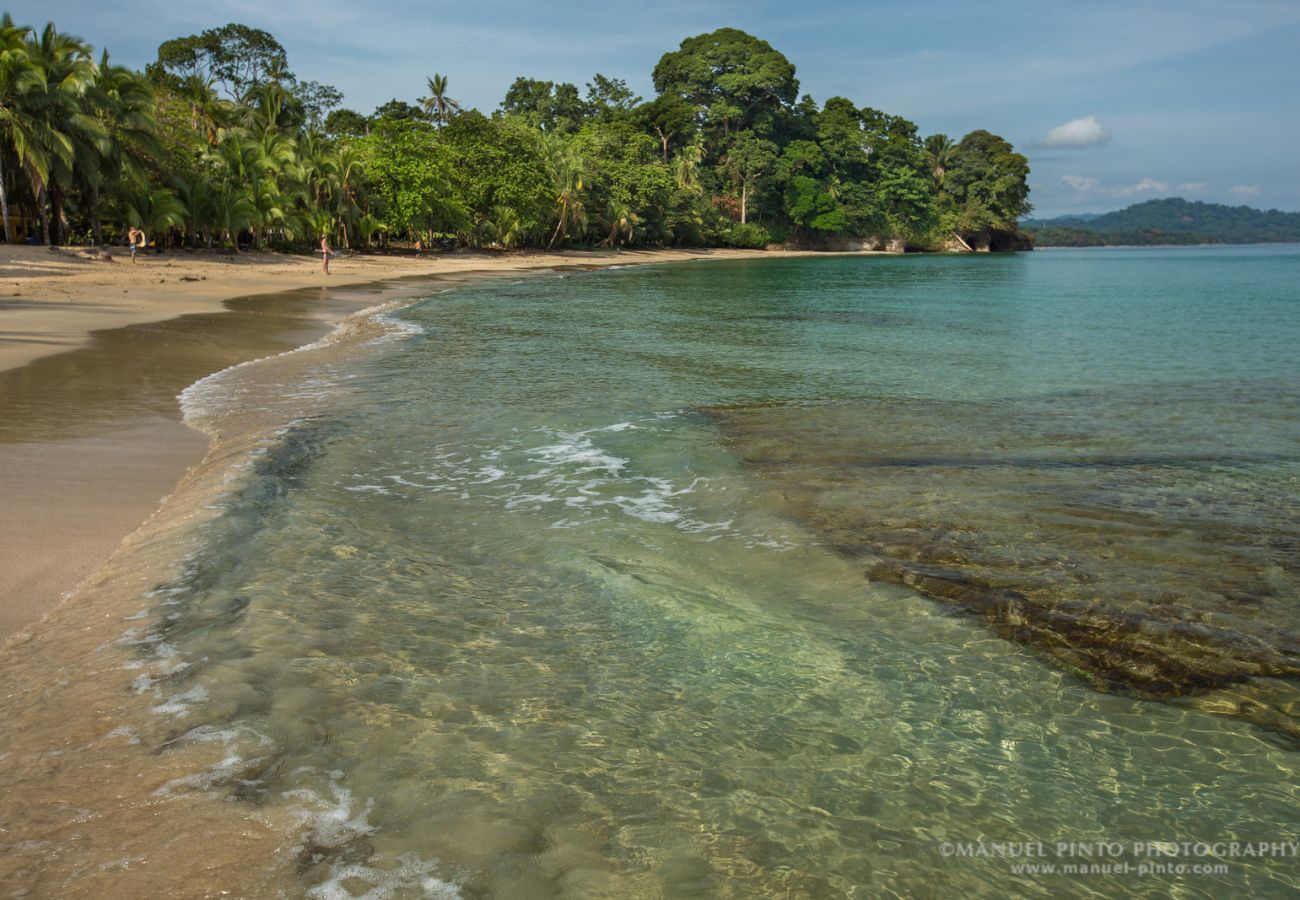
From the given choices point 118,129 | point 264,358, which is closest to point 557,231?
point 118,129

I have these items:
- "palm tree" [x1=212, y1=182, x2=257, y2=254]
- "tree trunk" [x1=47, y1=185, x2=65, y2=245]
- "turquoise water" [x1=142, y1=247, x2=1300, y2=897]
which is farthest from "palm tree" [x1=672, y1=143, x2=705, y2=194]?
"turquoise water" [x1=142, y1=247, x2=1300, y2=897]

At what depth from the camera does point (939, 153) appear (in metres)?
117

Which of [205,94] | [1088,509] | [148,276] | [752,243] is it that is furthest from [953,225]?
[1088,509]

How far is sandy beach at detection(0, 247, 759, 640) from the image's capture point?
5328 millimetres

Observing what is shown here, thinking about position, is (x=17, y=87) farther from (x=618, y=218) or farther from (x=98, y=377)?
(x=618, y=218)

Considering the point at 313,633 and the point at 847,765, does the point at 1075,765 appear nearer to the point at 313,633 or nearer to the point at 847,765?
the point at 847,765

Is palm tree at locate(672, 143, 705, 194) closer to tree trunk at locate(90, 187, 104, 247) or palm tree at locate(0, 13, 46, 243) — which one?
tree trunk at locate(90, 187, 104, 247)

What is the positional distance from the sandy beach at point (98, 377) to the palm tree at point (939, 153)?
4060 inches

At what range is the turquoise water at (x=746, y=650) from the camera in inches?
112

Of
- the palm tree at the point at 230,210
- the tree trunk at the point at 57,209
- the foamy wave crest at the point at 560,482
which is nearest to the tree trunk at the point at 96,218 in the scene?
the tree trunk at the point at 57,209

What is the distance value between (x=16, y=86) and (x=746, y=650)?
3734 cm

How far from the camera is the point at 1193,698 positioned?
3.82 m

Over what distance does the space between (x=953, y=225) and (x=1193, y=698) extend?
118 meters

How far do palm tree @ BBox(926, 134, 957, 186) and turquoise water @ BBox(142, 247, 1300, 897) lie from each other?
11796cm
